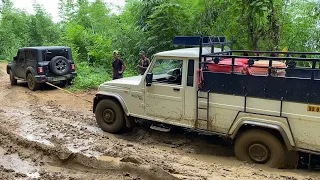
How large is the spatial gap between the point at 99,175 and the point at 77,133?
7.75 feet

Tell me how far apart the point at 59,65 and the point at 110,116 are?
5.46 m

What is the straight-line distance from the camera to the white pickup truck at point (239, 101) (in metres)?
4.80

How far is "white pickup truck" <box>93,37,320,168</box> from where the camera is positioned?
480 cm

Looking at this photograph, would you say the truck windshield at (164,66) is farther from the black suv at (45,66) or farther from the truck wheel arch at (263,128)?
the black suv at (45,66)

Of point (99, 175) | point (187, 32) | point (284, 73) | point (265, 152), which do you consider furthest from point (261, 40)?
point (99, 175)

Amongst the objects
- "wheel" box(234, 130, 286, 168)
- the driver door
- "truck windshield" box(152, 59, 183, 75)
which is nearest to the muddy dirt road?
"wheel" box(234, 130, 286, 168)

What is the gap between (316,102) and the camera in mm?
4625

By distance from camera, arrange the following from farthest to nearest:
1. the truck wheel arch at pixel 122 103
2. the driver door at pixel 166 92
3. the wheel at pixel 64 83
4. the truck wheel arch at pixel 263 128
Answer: the wheel at pixel 64 83 → the truck wheel arch at pixel 122 103 → the driver door at pixel 166 92 → the truck wheel arch at pixel 263 128

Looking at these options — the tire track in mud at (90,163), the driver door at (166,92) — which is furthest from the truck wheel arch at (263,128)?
the tire track in mud at (90,163)

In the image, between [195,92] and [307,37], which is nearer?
[195,92]

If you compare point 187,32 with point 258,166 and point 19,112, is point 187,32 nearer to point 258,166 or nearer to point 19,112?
point 19,112

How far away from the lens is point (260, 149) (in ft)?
17.1

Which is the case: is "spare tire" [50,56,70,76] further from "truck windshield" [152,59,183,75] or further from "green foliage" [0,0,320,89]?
"truck windshield" [152,59,183,75]

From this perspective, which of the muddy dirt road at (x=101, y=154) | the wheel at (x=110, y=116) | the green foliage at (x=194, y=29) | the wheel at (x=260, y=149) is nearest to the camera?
the muddy dirt road at (x=101, y=154)
